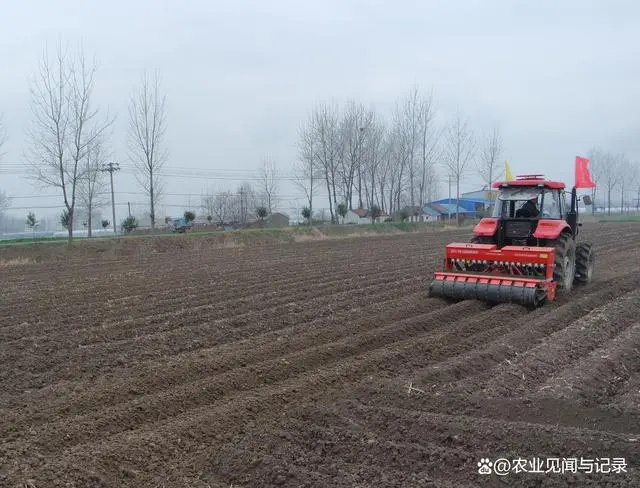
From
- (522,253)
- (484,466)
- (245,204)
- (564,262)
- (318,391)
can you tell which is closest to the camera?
(484,466)

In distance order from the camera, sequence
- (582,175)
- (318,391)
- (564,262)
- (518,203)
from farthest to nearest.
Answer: (582,175)
(518,203)
(564,262)
(318,391)

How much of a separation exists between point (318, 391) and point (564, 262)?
6589 mm

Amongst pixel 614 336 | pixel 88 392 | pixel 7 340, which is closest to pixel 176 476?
pixel 88 392

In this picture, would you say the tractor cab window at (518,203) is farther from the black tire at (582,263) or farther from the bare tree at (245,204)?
the bare tree at (245,204)

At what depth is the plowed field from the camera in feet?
12.8

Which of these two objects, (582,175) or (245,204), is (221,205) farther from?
(582,175)

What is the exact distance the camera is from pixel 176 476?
392 centimetres

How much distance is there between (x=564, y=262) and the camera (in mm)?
10180

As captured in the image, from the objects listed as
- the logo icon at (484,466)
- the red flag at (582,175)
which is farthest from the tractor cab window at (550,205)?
the logo icon at (484,466)

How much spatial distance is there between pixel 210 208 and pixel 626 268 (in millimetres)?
47972

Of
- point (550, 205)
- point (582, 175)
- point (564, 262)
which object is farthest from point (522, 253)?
point (582, 175)

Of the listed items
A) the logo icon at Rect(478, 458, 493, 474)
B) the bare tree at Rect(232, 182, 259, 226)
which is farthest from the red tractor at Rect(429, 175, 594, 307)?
the bare tree at Rect(232, 182, 259, 226)

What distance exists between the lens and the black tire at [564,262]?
10.0 meters

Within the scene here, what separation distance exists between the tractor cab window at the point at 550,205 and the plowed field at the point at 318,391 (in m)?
1.78
